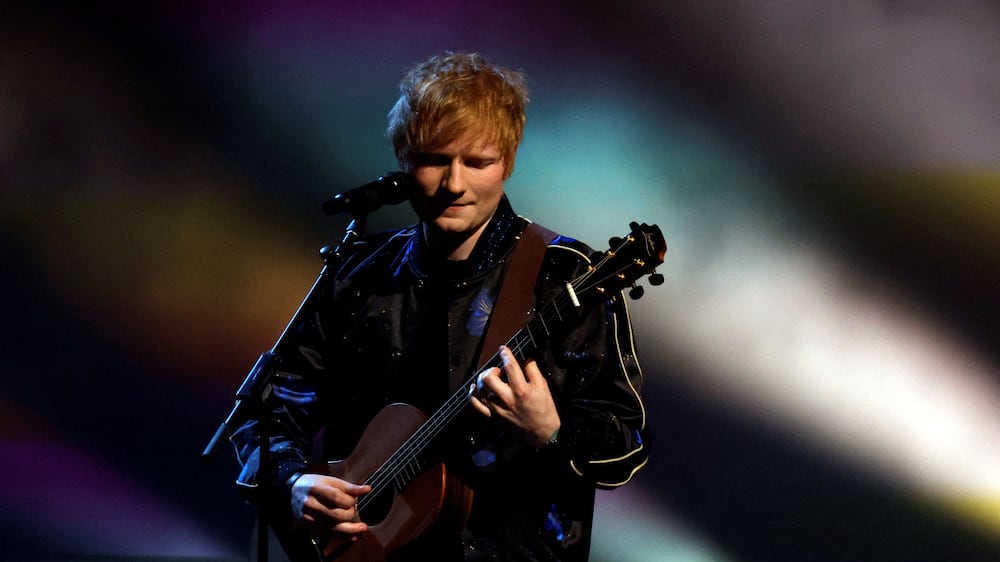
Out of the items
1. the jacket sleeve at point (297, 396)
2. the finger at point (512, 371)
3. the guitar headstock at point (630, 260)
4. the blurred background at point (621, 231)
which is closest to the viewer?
the finger at point (512, 371)

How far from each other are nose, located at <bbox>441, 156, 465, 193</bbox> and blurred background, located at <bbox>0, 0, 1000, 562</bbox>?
1317mm

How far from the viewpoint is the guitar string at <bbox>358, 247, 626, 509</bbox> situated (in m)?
2.23

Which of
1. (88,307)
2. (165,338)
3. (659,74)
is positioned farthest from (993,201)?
(88,307)

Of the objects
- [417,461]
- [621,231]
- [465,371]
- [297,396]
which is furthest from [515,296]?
[621,231]

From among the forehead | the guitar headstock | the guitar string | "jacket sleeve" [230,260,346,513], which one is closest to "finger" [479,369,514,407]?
the guitar string

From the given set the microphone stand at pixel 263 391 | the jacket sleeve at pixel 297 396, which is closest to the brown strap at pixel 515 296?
the microphone stand at pixel 263 391

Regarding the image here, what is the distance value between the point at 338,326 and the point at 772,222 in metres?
1.59

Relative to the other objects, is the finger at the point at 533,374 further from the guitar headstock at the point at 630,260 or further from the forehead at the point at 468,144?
the forehead at the point at 468,144

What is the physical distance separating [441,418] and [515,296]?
13.0 inches

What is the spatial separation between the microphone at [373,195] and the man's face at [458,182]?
1.7 inches

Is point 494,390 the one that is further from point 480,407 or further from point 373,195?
point 373,195

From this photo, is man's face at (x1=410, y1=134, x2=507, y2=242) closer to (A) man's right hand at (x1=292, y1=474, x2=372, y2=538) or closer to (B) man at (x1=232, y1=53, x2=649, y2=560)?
(B) man at (x1=232, y1=53, x2=649, y2=560)

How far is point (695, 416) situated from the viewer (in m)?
3.57

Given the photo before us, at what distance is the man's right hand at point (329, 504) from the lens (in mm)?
2365
